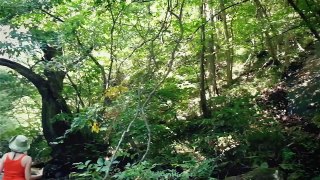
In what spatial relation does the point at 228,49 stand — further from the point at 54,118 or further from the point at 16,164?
the point at 16,164

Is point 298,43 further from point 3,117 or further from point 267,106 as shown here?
point 3,117

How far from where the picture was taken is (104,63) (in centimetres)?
1030

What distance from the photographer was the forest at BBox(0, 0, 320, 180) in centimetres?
711

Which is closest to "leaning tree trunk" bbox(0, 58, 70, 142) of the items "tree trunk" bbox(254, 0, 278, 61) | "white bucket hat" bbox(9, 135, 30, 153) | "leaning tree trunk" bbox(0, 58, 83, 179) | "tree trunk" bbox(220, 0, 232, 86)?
"leaning tree trunk" bbox(0, 58, 83, 179)

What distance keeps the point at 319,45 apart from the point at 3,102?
9929 mm

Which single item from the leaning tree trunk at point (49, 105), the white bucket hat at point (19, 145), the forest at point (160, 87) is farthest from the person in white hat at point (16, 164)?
the leaning tree trunk at point (49, 105)

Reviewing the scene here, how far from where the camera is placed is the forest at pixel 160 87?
7.11 meters

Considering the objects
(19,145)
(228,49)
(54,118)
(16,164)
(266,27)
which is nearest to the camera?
(16,164)

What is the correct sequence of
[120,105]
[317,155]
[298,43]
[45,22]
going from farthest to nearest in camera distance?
[298,43] → [45,22] → [317,155] → [120,105]

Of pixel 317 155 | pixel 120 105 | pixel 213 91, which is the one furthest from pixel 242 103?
pixel 120 105

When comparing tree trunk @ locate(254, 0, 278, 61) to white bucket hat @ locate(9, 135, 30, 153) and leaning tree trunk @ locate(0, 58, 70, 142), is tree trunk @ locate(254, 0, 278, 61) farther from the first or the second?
white bucket hat @ locate(9, 135, 30, 153)

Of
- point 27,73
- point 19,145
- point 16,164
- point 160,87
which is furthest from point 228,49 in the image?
point 16,164

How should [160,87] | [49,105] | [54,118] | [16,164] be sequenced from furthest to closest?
1. [49,105]
2. [54,118]
3. [160,87]
4. [16,164]

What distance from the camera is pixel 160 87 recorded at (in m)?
8.95
